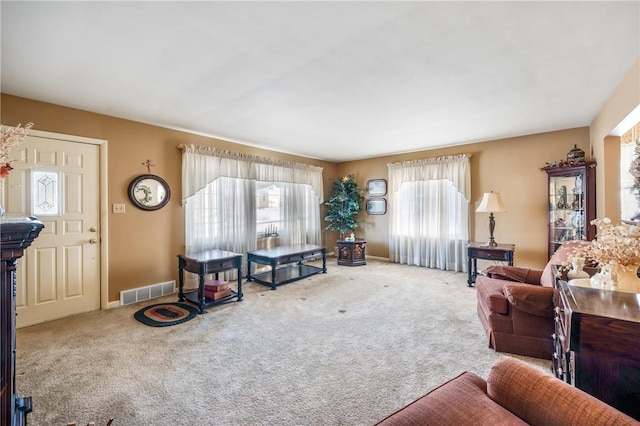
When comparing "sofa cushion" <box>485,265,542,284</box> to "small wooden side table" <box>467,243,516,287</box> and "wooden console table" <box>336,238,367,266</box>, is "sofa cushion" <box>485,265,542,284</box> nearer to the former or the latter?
"small wooden side table" <box>467,243,516,287</box>

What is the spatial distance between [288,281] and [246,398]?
9.22 feet

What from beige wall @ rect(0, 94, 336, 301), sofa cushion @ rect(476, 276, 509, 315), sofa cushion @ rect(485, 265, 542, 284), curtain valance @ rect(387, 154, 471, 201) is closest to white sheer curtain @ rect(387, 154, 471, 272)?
curtain valance @ rect(387, 154, 471, 201)

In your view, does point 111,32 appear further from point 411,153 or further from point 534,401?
point 411,153

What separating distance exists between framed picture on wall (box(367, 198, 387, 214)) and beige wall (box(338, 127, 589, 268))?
1.69m

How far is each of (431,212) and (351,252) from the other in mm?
1805

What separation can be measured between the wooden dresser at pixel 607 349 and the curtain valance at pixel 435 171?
4275mm

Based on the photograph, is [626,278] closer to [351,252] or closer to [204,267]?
[204,267]

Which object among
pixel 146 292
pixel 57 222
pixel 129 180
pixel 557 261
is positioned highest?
pixel 129 180

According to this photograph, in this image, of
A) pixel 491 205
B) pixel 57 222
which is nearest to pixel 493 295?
pixel 491 205

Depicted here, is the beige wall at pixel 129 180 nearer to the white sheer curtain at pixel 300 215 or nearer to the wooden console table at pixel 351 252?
the white sheer curtain at pixel 300 215

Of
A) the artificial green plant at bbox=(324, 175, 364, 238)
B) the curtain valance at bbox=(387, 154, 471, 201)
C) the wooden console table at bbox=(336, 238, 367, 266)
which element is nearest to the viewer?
the curtain valance at bbox=(387, 154, 471, 201)

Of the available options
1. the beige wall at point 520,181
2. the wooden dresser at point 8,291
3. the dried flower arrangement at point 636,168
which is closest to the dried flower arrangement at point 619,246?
the dried flower arrangement at point 636,168

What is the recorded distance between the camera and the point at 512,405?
3.79ft

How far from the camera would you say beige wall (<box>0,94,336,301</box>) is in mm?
3406
